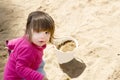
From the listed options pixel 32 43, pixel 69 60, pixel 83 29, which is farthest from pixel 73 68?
pixel 32 43

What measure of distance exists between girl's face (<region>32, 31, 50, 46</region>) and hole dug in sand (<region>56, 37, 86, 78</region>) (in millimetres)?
687

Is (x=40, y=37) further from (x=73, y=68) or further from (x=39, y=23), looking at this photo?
(x=73, y=68)

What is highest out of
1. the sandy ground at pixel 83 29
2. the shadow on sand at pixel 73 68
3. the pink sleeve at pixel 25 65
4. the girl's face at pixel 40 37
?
the girl's face at pixel 40 37

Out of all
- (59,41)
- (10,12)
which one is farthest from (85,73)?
(10,12)

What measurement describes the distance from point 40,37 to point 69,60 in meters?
0.83

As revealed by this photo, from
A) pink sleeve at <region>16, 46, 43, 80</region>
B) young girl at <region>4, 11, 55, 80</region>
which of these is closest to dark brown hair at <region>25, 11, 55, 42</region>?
young girl at <region>4, 11, 55, 80</region>

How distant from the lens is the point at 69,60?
2516mm

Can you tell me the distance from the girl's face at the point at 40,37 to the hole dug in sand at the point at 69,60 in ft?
2.25

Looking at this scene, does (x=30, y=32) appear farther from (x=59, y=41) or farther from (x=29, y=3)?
(x=29, y=3)

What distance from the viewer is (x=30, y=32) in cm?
174

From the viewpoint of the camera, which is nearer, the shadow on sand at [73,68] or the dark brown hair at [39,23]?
the dark brown hair at [39,23]

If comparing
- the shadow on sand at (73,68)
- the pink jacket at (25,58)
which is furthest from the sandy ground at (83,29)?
the pink jacket at (25,58)

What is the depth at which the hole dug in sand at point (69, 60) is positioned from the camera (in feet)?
8.00

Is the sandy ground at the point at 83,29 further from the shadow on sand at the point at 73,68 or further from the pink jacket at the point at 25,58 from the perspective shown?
the pink jacket at the point at 25,58
